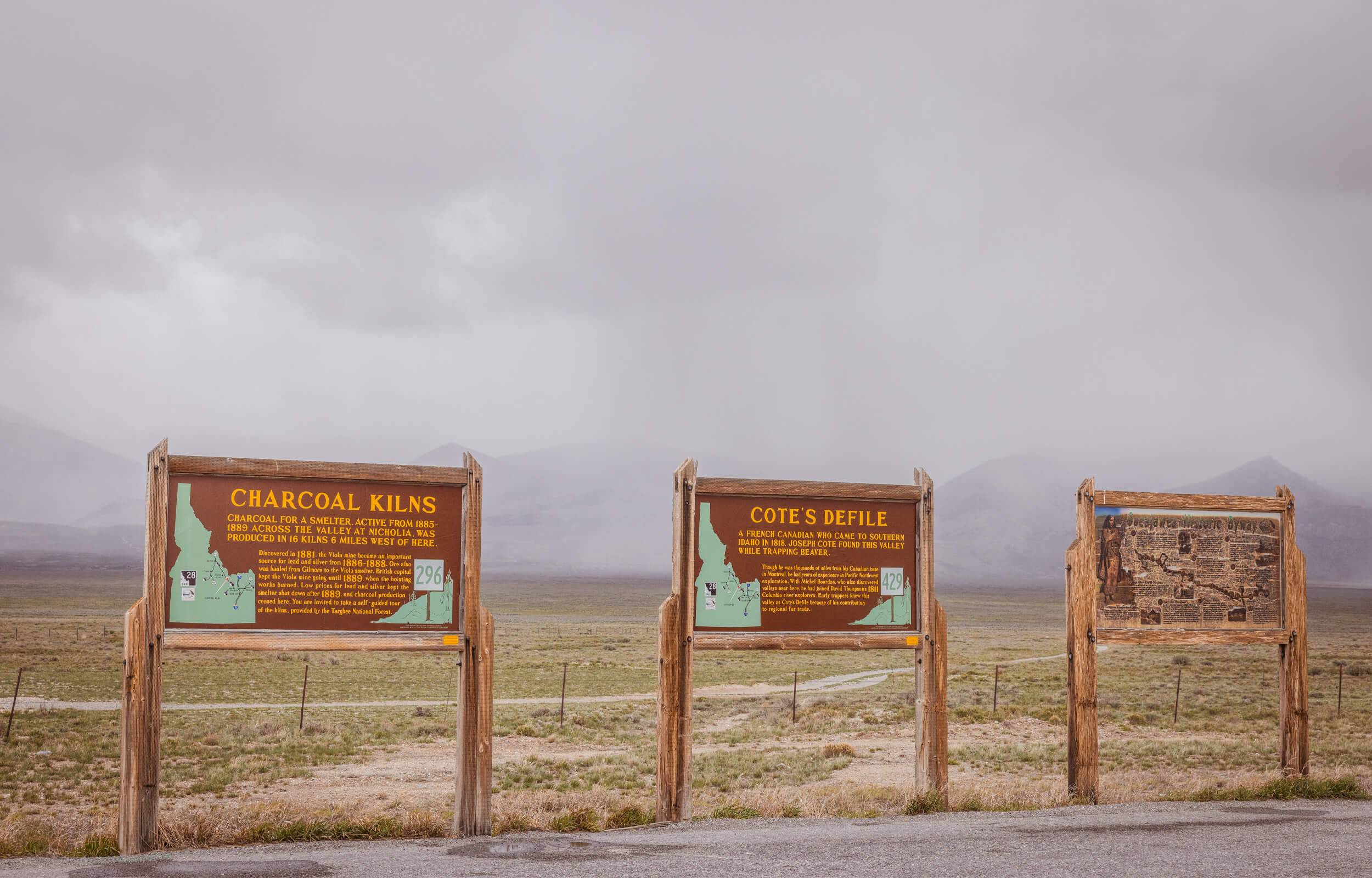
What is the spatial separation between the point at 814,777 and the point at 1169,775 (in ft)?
19.9

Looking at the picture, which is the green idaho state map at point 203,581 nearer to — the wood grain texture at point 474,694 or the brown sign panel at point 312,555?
the brown sign panel at point 312,555

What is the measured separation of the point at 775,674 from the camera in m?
45.2

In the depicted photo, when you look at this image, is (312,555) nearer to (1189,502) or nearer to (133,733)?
(133,733)

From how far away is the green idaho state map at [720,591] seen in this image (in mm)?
9484

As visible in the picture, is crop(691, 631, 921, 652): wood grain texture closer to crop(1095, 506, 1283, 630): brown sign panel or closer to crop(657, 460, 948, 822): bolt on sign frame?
crop(657, 460, 948, 822): bolt on sign frame

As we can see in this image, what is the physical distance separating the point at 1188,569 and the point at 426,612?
756cm

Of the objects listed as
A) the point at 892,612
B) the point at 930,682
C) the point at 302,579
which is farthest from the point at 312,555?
the point at 930,682

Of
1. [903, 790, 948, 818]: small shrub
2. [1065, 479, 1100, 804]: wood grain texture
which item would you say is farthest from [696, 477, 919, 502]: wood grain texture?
[903, 790, 948, 818]: small shrub

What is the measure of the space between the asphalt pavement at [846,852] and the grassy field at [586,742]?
562mm

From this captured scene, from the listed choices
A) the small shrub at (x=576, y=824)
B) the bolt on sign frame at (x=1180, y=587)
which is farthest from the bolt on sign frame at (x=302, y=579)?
the bolt on sign frame at (x=1180, y=587)

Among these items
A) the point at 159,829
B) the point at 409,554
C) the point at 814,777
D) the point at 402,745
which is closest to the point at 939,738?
the point at 409,554

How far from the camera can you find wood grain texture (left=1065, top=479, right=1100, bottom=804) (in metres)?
10.2

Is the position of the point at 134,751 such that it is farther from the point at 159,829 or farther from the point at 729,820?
the point at 729,820

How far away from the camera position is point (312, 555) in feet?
28.5
